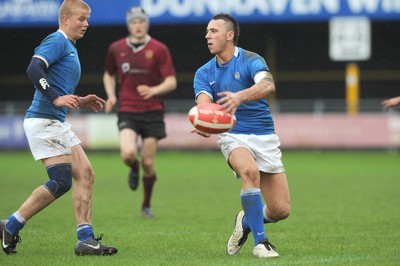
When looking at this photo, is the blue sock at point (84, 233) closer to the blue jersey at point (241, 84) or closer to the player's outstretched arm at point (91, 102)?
the player's outstretched arm at point (91, 102)

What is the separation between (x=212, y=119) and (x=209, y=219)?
12.5 feet

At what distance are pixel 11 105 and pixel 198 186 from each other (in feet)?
42.7

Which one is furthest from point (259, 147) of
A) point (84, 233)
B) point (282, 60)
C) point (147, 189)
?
point (282, 60)

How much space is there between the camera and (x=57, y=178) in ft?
26.1

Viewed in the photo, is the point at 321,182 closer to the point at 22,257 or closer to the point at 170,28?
the point at 22,257

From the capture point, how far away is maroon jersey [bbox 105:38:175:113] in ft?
39.7

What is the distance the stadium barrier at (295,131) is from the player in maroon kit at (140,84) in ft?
41.7

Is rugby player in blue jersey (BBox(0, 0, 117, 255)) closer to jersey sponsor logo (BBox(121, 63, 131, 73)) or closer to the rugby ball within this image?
the rugby ball

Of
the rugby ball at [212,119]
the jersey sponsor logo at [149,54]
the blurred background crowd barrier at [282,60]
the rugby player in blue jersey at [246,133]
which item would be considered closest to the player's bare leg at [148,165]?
the jersey sponsor logo at [149,54]

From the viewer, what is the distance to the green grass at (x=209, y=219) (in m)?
7.84

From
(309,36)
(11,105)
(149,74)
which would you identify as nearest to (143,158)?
(149,74)

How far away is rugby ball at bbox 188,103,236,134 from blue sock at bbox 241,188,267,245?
1.93 feet

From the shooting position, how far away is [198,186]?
16109 millimetres

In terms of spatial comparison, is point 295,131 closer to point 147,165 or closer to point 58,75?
point 147,165
